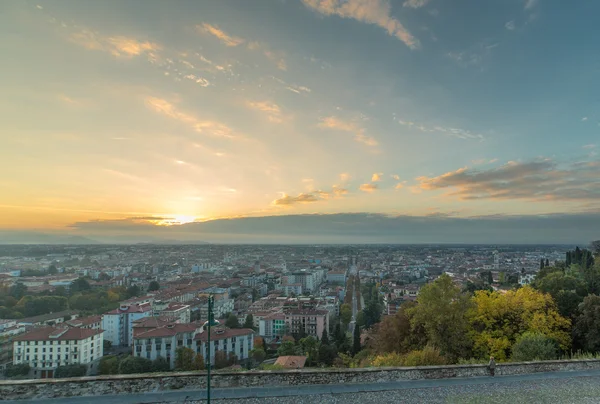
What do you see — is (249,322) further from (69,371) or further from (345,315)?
(69,371)

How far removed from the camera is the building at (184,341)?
29953 mm

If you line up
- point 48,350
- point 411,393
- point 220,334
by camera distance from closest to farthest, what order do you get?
point 411,393
point 48,350
point 220,334

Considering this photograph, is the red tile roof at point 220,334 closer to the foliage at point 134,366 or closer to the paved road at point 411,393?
the foliage at point 134,366

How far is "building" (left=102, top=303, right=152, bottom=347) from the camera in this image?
126ft

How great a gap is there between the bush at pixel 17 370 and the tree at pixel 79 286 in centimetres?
2473

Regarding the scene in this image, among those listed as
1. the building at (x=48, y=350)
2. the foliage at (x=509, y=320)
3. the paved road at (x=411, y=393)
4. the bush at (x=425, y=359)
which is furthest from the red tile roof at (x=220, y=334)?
the paved road at (x=411, y=393)

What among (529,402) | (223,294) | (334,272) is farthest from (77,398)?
(334,272)

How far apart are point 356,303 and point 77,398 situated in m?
63.3

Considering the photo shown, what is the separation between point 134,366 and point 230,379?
2249cm

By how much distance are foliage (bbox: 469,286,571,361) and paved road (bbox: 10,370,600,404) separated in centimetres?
671

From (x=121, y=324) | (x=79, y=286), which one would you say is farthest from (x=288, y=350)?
(x=79, y=286)

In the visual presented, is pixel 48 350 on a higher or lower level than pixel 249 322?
higher

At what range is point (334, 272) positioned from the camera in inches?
3880

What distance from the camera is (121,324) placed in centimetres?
3950
